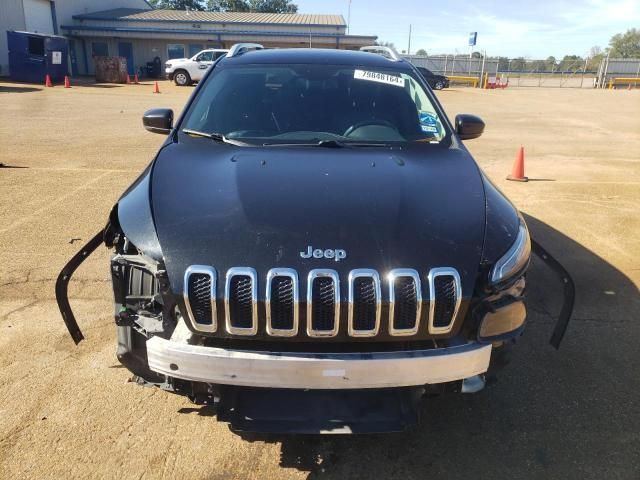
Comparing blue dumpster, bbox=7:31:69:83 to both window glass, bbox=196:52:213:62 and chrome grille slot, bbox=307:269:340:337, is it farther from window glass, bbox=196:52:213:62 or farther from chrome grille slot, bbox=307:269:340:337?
chrome grille slot, bbox=307:269:340:337

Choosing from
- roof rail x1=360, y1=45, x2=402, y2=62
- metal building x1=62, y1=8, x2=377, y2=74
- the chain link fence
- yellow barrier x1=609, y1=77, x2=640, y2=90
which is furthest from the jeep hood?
yellow barrier x1=609, y1=77, x2=640, y2=90

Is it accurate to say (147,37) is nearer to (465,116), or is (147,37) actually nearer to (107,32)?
(107,32)

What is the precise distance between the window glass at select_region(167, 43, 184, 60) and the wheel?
1316 centimetres

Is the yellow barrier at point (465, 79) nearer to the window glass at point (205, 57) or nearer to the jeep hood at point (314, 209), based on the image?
the window glass at point (205, 57)

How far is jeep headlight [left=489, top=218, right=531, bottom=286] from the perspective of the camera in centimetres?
222

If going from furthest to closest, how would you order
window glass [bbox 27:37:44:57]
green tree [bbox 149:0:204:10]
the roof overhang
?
green tree [bbox 149:0:204:10] < the roof overhang < window glass [bbox 27:37:44:57]

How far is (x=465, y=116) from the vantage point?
3.93 m

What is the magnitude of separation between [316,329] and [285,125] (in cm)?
183

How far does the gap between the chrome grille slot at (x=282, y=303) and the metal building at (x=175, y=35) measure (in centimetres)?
3845

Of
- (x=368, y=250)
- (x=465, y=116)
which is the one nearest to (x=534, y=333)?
(x=465, y=116)

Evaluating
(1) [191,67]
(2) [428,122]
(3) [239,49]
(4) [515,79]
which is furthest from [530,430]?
(4) [515,79]

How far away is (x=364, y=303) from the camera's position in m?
2.04

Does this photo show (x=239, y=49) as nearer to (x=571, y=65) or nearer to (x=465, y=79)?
(x=465, y=79)

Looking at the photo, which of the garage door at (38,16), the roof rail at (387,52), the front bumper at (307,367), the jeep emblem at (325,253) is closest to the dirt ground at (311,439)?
the front bumper at (307,367)
